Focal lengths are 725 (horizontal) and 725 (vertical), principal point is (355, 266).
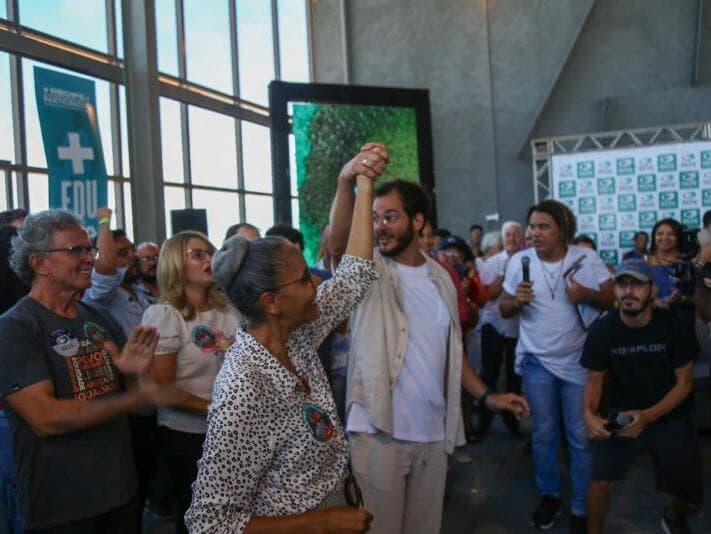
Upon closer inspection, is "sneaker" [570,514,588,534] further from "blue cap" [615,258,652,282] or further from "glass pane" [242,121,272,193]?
"glass pane" [242,121,272,193]

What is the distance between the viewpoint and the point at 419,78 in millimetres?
15500

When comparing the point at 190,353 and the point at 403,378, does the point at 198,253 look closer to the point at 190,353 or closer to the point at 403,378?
the point at 190,353

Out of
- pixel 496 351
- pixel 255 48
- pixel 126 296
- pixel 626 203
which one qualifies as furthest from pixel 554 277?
pixel 255 48

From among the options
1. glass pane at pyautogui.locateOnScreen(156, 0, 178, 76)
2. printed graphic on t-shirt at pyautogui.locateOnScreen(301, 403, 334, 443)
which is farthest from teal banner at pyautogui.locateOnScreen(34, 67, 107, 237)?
printed graphic on t-shirt at pyautogui.locateOnScreen(301, 403, 334, 443)

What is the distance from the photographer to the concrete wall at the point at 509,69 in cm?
1369

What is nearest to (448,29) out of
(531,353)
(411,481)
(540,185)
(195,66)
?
(540,185)

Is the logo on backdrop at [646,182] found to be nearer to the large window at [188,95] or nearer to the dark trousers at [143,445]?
the large window at [188,95]

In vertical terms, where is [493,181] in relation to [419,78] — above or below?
below

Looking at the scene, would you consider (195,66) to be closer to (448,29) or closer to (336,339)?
(448,29)

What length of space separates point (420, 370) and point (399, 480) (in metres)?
0.41

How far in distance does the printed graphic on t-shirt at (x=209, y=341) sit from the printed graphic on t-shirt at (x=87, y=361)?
2.25 ft

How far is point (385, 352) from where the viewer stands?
2.67m

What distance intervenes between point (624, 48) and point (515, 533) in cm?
1218

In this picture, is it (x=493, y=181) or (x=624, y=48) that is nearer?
(x=624, y=48)
